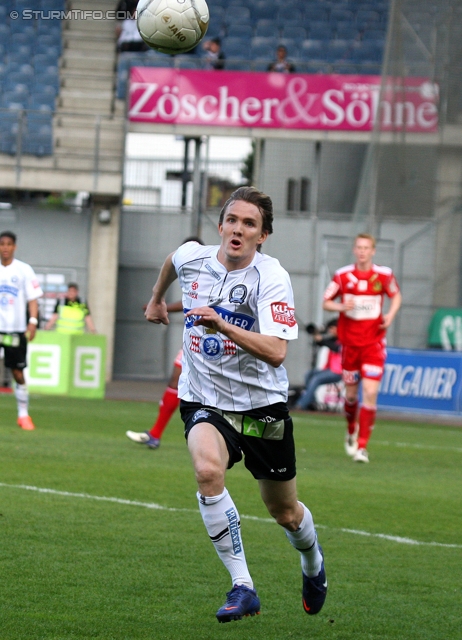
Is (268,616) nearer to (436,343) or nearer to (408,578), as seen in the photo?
(408,578)

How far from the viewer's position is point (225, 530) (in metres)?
4.84

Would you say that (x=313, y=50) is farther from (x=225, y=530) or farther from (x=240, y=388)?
(x=225, y=530)

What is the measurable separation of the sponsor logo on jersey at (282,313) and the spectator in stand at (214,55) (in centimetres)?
2043

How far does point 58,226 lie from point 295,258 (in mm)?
6009

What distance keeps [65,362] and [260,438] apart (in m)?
14.5

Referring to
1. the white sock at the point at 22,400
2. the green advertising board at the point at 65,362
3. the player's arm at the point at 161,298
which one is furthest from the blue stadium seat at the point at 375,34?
the player's arm at the point at 161,298

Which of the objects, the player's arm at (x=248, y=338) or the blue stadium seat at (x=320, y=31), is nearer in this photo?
the player's arm at (x=248, y=338)

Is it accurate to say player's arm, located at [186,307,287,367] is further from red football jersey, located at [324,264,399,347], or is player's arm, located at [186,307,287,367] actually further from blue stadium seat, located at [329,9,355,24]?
blue stadium seat, located at [329,9,355,24]

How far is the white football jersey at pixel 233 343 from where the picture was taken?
5.01 metres

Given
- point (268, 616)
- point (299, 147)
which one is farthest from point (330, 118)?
point (268, 616)

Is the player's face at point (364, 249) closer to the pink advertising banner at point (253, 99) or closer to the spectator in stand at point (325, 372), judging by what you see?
the spectator in stand at point (325, 372)

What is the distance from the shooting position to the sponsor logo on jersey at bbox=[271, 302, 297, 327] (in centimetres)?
491

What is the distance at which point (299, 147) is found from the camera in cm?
2623

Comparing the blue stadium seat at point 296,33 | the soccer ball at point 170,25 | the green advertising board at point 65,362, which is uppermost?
the blue stadium seat at point 296,33
